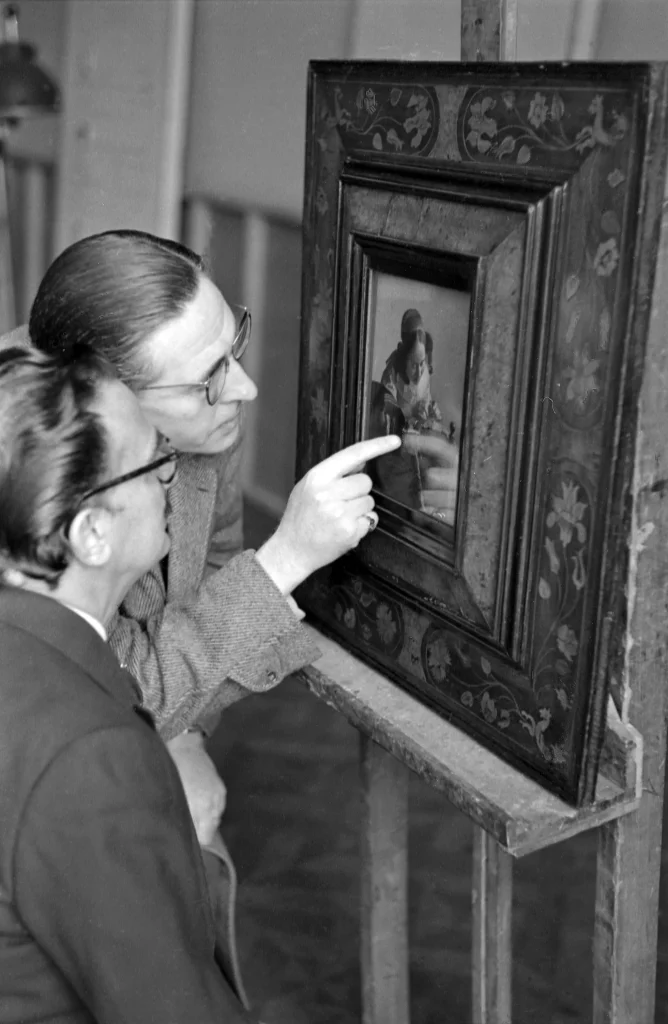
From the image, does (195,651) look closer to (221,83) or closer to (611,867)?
(611,867)

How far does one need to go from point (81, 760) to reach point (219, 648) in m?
→ 0.52

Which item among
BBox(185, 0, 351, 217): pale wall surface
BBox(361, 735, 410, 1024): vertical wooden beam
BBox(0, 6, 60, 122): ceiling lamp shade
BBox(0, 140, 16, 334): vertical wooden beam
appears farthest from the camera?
BBox(0, 140, 16, 334): vertical wooden beam

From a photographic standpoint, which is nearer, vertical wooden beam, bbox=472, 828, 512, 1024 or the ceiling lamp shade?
vertical wooden beam, bbox=472, 828, 512, 1024

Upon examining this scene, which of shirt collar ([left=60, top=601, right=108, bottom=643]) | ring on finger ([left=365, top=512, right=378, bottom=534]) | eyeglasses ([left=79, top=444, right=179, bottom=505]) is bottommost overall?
shirt collar ([left=60, top=601, right=108, bottom=643])

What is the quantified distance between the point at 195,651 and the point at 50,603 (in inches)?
15.8

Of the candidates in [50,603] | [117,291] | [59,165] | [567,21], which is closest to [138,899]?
[50,603]

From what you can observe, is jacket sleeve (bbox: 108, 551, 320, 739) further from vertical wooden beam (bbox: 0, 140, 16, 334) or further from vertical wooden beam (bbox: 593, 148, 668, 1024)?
vertical wooden beam (bbox: 0, 140, 16, 334)

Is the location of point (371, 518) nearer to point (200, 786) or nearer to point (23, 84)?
point (200, 786)

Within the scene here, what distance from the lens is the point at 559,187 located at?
1088 mm

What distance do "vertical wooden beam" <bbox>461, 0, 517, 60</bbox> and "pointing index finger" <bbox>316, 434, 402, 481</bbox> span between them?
415 mm

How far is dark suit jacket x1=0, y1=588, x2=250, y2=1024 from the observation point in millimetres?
1026

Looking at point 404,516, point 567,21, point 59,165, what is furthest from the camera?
point 59,165

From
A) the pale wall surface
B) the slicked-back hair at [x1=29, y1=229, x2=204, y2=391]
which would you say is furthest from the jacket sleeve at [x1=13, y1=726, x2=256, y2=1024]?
the pale wall surface

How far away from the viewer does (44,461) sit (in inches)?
46.2
